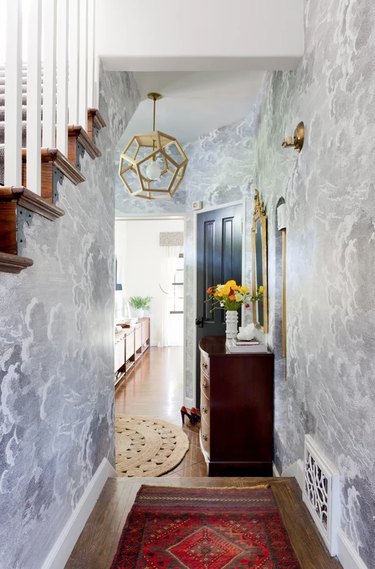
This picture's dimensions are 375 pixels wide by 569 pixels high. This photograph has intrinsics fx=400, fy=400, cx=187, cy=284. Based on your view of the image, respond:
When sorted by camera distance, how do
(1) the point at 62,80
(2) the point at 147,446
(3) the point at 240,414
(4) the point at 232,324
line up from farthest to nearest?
(2) the point at 147,446
(4) the point at 232,324
(3) the point at 240,414
(1) the point at 62,80

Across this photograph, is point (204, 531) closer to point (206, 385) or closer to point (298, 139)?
point (206, 385)

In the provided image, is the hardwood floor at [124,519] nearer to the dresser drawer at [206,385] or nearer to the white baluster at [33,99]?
the dresser drawer at [206,385]

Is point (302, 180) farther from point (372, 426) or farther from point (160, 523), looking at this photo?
point (160, 523)

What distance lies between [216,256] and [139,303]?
457 centimetres

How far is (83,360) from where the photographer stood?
5.44 feet

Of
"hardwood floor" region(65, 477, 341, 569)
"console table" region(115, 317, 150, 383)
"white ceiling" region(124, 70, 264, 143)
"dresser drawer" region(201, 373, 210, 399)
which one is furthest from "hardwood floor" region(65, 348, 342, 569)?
"white ceiling" region(124, 70, 264, 143)

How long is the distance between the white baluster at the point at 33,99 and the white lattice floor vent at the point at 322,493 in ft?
4.59

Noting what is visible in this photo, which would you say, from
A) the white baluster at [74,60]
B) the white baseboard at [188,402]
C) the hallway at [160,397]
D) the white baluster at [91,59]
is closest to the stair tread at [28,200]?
the white baluster at [74,60]

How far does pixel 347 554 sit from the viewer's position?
1317mm

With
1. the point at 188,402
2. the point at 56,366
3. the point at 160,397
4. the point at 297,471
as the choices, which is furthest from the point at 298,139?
the point at 160,397

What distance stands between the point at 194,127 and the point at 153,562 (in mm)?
3680

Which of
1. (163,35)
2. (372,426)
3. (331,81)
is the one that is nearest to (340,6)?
(331,81)

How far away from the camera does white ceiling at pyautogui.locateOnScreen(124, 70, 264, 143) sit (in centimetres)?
296

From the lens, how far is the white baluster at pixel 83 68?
1.66 metres
